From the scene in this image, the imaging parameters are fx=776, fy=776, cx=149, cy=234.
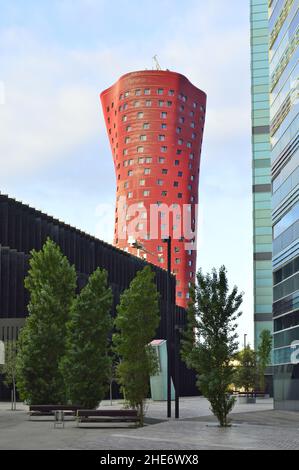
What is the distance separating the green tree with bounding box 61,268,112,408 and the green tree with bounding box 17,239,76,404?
377 centimetres

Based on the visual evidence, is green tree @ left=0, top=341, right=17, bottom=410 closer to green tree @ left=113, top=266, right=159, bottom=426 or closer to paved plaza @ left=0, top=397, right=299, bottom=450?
green tree @ left=113, top=266, right=159, bottom=426

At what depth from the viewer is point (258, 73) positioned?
95.5 metres

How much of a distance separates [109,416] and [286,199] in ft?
86.9

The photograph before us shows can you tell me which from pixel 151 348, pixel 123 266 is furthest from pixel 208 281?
pixel 123 266

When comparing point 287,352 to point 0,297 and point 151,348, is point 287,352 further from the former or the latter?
point 0,297

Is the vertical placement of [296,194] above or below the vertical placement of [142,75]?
below

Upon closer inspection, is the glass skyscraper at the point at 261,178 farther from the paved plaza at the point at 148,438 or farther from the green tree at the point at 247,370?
the paved plaza at the point at 148,438

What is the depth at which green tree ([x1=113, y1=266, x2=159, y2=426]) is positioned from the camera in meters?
33.0

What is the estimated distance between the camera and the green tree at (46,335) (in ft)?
127

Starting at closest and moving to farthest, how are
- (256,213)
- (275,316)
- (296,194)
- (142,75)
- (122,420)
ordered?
(122,420) < (296,194) < (275,316) < (256,213) < (142,75)

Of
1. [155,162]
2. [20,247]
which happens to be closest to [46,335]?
[20,247]

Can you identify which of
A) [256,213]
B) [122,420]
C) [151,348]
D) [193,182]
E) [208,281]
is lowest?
[122,420]

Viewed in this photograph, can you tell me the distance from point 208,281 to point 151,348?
13.8ft

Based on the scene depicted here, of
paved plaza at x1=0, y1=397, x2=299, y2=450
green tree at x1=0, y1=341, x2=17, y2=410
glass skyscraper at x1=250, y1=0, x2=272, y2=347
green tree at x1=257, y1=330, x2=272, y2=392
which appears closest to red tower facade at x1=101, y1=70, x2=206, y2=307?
glass skyscraper at x1=250, y1=0, x2=272, y2=347
